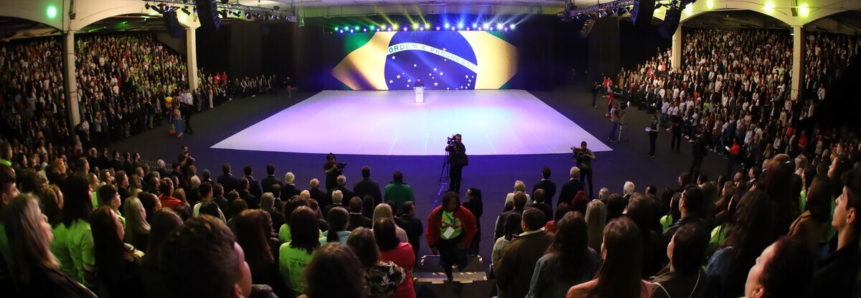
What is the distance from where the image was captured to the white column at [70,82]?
17.0 meters

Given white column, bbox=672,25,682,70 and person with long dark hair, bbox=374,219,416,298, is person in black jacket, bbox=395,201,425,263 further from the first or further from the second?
white column, bbox=672,25,682,70

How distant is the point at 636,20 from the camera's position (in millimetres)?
14078

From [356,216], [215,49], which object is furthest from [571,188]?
[215,49]

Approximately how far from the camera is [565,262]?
3432 millimetres

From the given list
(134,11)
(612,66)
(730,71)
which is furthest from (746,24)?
(134,11)

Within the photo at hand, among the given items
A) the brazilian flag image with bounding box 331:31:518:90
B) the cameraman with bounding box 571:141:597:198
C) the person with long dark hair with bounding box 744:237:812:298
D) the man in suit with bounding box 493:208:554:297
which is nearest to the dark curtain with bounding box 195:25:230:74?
the brazilian flag image with bounding box 331:31:518:90

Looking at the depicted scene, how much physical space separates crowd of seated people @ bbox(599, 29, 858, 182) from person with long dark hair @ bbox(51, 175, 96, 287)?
7067 mm

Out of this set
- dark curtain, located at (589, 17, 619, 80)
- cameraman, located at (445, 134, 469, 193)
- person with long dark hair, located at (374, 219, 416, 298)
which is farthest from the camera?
dark curtain, located at (589, 17, 619, 80)

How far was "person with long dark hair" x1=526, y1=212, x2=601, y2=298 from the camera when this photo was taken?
3.41 meters

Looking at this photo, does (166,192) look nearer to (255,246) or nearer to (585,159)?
(255,246)

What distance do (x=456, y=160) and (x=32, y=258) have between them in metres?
9.25

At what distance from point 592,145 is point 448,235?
10068 millimetres

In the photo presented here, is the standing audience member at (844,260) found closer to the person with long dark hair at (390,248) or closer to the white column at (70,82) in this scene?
the person with long dark hair at (390,248)

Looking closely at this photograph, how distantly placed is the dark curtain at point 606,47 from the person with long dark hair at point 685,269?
1046 inches
